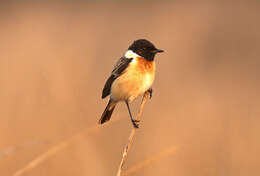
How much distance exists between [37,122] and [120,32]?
Answer: 139 inches

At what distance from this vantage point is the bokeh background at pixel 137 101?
4016 millimetres

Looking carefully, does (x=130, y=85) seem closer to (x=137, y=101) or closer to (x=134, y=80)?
(x=134, y=80)

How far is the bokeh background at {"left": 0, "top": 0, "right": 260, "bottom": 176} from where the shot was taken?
13.2 feet

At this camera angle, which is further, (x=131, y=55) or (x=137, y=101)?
(x=137, y=101)

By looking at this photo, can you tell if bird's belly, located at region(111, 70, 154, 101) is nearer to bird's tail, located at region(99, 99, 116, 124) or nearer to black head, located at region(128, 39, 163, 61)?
bird's tail, located at region(99, 99, 116, 124)

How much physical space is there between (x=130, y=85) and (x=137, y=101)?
6.69ft

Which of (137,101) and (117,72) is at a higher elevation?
(117,72)

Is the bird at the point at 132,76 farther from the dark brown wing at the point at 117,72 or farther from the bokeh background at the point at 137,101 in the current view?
the bokeh background at the point at 137,101

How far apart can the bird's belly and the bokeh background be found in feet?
1.28

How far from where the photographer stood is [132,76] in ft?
11.9

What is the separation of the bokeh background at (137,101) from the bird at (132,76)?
36 cm

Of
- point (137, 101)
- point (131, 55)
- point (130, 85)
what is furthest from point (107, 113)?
point (137, 101)

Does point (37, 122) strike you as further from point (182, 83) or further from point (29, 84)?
point (182, 83)

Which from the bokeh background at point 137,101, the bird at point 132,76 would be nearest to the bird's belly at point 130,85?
the bird at point 132,76
